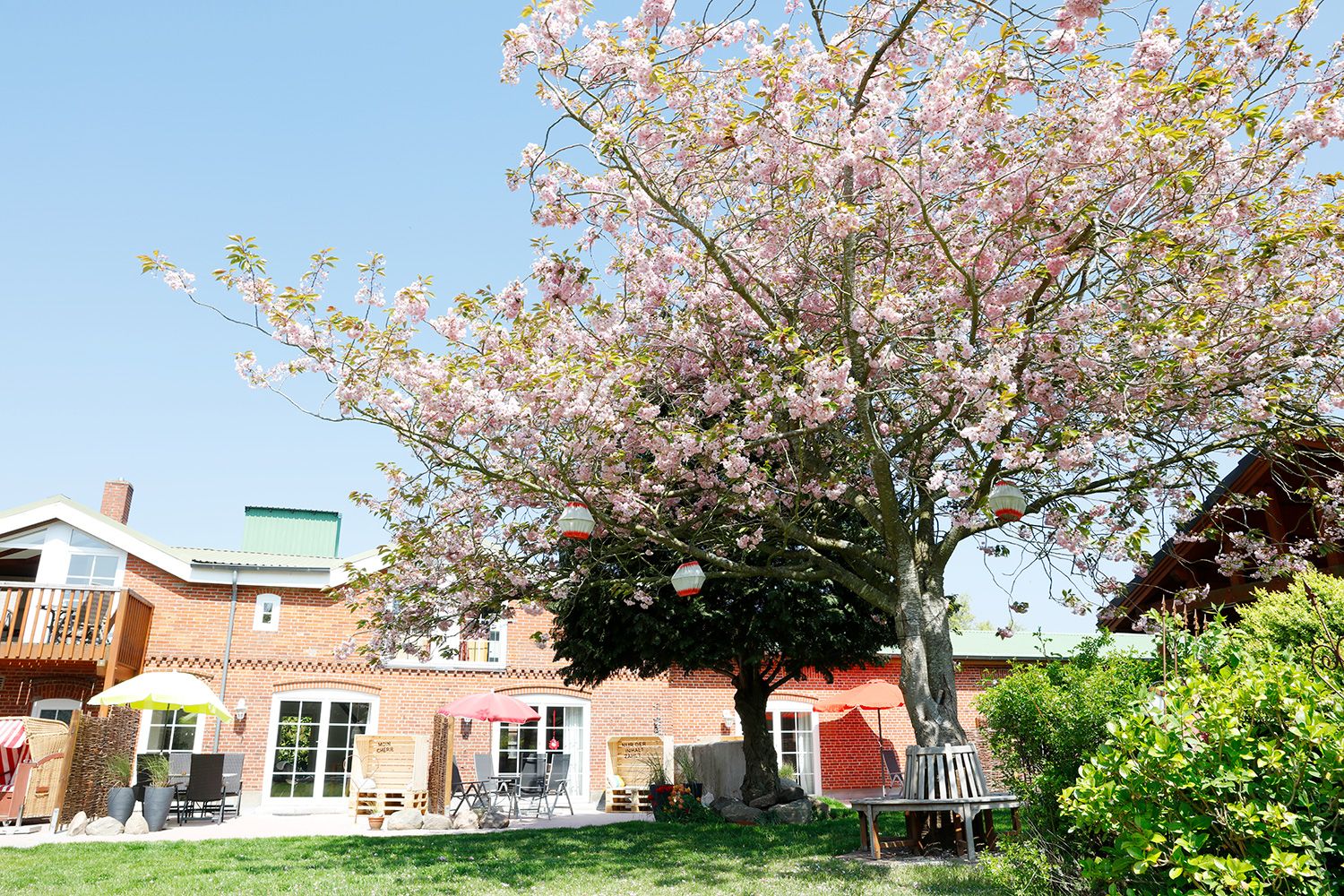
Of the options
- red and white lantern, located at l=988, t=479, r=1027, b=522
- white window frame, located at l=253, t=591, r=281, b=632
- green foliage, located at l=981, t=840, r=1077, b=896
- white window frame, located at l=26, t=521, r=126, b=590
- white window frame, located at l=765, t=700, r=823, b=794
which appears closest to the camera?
green foliage, located at l=981, t=840, r=1077, b=896

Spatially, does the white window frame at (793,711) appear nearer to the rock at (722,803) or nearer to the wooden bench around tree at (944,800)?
the rock at (722,803)

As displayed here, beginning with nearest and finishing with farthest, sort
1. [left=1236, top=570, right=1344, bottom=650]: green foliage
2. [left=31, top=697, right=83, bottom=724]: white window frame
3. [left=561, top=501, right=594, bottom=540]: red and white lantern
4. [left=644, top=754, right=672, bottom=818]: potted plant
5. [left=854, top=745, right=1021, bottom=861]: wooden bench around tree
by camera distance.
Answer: [left=1236, top=570, right=1344, bottom=650]: green foliage
[left=561, top=501, right=594, bottom=540]: red and white lantern
[left=854, top=745, right=1021, bottom=861]: wooden bench around tree
[left=644, top=754, right=672, bottom=818]: potted plant
[left=31, top=697, right=83, bottom=724]: white window frame

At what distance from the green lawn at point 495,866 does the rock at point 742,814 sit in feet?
3.41

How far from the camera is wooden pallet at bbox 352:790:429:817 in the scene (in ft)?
43.6

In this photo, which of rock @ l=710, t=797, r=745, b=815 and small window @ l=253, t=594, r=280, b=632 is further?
small window @ l=253, t=594, r=280, b=632

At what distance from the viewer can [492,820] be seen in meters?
12.6

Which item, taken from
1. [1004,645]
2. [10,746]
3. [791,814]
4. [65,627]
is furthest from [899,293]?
[1004,645]

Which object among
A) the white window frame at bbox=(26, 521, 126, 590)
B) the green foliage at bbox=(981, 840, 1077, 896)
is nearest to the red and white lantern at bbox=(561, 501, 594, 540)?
the green foliage at bbox=(981, 840, 1077, 896)

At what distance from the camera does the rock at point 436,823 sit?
1225 centimetres

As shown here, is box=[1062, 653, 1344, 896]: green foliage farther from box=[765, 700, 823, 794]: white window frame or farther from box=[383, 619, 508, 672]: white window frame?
box=[765, 700, 823, 794]: white window frame

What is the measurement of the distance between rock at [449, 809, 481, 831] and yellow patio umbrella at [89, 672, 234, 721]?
410 cm

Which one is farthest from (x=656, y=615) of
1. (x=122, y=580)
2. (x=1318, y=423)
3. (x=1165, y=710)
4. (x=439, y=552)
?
(x=122, y=580)

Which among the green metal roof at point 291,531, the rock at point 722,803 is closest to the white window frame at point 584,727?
the rock at point 722,803

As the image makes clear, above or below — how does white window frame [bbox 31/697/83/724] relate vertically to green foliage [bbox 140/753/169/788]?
above
